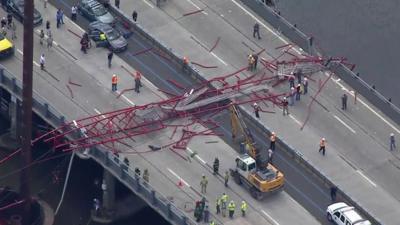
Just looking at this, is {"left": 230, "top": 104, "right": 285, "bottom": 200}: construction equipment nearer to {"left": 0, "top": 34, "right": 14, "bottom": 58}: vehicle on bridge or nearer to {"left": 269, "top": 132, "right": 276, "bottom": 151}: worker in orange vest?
{"left": 269, "top": 132, "right": 276, "bottom": 151}: worker in orange vest

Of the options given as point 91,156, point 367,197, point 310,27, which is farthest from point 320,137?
point 310,27

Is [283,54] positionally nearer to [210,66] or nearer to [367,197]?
[210,66]

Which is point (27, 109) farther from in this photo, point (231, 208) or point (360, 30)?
point (360, 30)

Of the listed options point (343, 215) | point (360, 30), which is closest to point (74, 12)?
point (343, 215)

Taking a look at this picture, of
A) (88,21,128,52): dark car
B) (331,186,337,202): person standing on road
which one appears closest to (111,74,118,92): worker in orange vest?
(88,21,128,52): dark car

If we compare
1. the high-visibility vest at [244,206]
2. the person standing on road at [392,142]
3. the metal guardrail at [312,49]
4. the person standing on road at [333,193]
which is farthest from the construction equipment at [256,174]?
the metal guardrail at [312,49]

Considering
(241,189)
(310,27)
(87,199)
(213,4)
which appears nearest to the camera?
(241,189)
